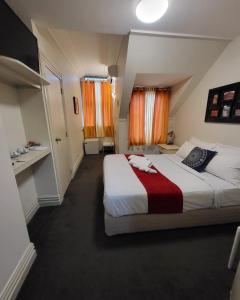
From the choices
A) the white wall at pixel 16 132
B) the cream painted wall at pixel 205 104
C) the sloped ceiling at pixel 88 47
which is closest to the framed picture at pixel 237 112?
the cream painted wall at pixel 205 104

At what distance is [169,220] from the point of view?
5.28ft

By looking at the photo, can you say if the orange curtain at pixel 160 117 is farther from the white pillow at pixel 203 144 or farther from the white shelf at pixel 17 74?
the white shelf at pixel 17 74

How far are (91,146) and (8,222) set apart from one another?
3819 mm

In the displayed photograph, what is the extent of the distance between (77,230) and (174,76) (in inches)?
126

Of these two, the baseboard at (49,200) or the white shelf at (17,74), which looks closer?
the white shelf at (17,74)

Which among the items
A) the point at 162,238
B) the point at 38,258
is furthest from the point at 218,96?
the point at 38,258

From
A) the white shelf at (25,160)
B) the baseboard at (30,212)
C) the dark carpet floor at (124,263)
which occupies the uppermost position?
the white shelf at (25,160)

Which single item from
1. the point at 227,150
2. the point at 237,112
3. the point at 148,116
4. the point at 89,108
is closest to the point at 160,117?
the point at 148,116

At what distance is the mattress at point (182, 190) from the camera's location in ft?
4.86

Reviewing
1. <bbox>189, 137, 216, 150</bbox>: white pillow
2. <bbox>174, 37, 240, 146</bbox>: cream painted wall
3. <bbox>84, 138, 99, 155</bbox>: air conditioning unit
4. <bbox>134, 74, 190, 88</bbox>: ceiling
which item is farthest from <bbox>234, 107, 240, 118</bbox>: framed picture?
<bbox>84, 138, 99, 155</bbox>: air conditioning unit

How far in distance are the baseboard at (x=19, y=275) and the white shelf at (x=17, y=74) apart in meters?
1.63

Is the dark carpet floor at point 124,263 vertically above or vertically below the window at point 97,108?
below

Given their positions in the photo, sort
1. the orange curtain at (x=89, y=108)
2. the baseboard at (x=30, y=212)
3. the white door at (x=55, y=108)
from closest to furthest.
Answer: the baseboard at (x=30, y=212)
the white door at (x=55, y=108)
the orange curtain at (x=89, y=108)

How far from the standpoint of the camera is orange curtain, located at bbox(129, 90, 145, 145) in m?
3.58
